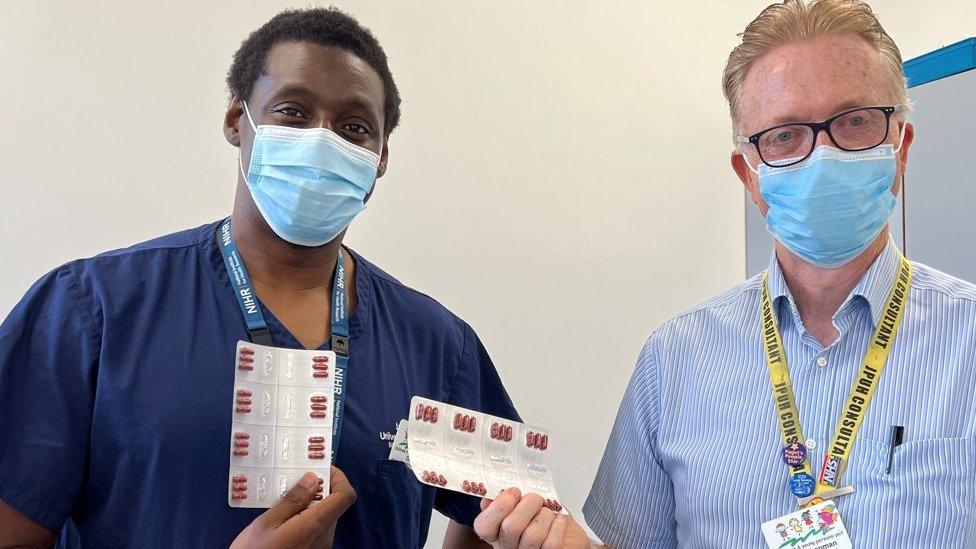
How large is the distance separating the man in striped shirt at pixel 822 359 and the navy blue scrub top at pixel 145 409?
27 centimetres

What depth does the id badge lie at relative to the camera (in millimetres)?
1080

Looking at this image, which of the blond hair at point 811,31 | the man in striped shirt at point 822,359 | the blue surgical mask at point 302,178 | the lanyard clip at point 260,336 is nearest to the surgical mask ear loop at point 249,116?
the blue surgical mask at point 302,178

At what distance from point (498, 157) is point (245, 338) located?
153 centimetres

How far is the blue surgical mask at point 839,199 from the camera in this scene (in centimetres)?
115

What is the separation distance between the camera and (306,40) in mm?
1210

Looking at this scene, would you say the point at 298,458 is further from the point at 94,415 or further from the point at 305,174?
the point at 305,174

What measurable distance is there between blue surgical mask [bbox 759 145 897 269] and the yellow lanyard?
11cm

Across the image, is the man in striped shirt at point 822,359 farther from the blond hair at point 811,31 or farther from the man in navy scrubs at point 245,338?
the man in navy scrubs at point 245,338

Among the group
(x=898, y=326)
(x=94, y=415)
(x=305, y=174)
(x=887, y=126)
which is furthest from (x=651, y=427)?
(x=94, y=415)

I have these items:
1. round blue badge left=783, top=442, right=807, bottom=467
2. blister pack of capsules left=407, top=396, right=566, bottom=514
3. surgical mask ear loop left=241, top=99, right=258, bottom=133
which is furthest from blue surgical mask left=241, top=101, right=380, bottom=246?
round blue badge left=783, top=442, right=807, bottom=467

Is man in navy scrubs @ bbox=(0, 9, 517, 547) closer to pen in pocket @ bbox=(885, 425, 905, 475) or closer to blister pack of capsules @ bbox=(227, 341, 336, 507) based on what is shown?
blister pack of capsules @ bbox=(227, 341, 336, 507)

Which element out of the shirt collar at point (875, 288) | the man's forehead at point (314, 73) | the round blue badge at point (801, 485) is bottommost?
the round blue badge at point (801, 485)

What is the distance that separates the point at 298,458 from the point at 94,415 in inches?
11.7

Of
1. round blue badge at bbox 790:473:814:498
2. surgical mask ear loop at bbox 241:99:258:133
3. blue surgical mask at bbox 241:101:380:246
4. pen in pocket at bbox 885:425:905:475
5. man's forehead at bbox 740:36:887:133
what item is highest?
man's forehead at bbox 740:36:887:133
